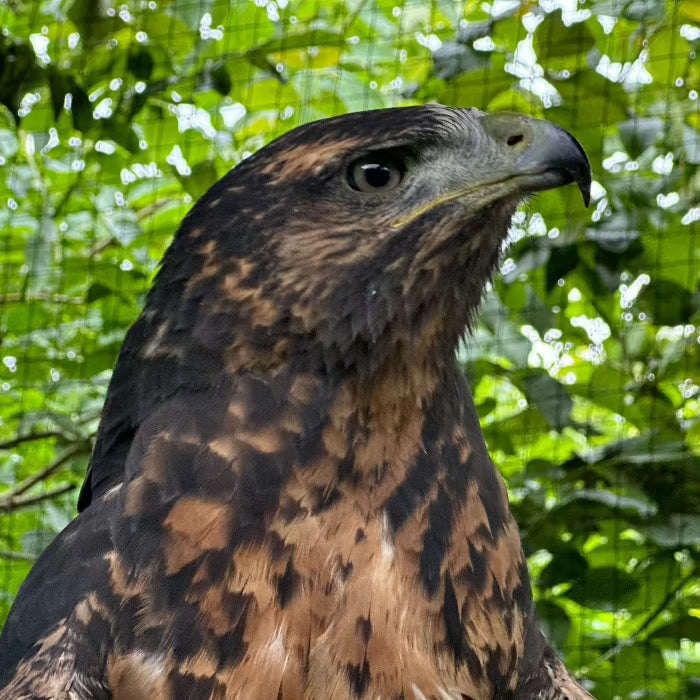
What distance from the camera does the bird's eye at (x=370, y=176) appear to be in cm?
192

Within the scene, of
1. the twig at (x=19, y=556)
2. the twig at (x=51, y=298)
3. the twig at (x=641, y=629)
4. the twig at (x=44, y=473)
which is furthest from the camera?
the twig at (x=51, y=298)

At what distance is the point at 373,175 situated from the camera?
75.5 inches

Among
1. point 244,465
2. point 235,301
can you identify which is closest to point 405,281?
point 235,301

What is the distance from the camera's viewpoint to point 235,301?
1.88 m

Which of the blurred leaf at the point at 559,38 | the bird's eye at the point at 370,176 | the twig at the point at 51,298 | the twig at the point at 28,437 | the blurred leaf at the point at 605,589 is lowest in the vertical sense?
the blurred leaf at the point at 605,589

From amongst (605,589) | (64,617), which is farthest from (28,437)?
(64,617)

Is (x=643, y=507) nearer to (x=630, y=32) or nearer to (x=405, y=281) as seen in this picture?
(x=405, y=281)

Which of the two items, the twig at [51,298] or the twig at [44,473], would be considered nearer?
the twig at [44,473]

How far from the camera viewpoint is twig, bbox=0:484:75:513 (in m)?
3.86

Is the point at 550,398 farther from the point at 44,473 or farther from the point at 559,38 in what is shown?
the point at 44,473

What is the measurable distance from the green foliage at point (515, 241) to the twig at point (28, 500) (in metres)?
0.01

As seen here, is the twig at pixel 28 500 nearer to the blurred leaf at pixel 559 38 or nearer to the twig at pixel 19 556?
the twig at pixel 19 556

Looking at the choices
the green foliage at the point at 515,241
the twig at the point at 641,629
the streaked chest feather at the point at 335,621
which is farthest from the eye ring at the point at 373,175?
the twig at the point at 641,629

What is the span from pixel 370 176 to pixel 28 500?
2421mm
